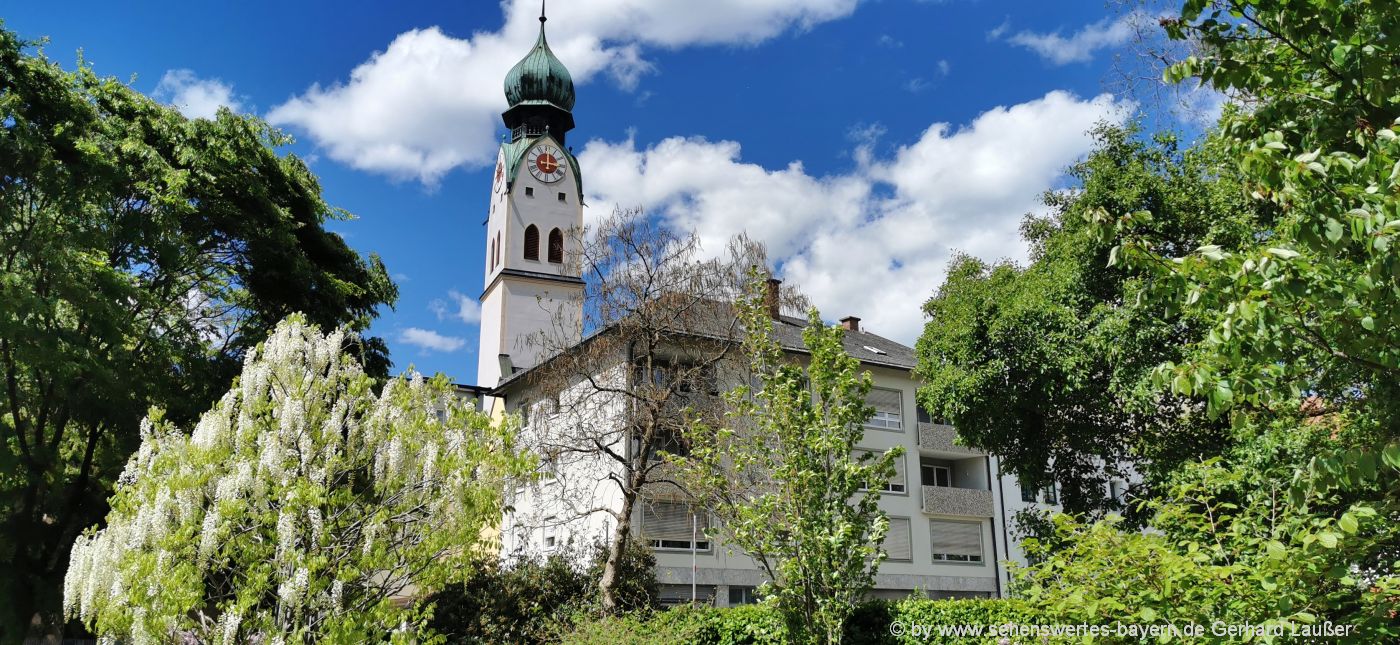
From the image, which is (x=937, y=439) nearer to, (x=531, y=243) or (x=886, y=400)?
(x=886, y=400)

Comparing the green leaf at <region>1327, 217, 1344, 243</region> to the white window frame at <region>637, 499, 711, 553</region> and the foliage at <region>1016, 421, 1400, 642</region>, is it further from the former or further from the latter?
the white window frame at <region>637, 499, 711, 553</region>

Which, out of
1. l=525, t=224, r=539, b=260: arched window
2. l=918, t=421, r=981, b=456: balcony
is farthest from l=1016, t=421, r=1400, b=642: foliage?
l=525, t=224, r=539, b=260: arched window

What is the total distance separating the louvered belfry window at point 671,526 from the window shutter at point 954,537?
8.93 meters

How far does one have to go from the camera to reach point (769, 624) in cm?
1659

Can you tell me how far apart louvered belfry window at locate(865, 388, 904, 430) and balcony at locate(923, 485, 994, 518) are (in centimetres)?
243

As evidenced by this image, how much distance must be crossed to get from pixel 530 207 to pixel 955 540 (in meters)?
29.4

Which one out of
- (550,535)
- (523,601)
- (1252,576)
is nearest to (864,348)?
(550,535)

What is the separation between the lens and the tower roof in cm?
5413

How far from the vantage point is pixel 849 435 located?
12047 mm

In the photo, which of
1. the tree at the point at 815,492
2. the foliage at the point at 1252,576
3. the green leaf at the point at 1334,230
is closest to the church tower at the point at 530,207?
the tree at the point at 815,492

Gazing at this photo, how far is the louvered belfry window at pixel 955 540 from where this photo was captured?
32.8 metres

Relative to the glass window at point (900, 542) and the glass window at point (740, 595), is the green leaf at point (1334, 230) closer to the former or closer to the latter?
the glass window at point (740, 595)

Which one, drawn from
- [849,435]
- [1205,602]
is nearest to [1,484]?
[849,435]

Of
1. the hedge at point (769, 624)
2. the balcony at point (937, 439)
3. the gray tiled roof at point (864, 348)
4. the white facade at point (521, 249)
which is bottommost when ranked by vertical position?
the hedge at point (769, 624)
